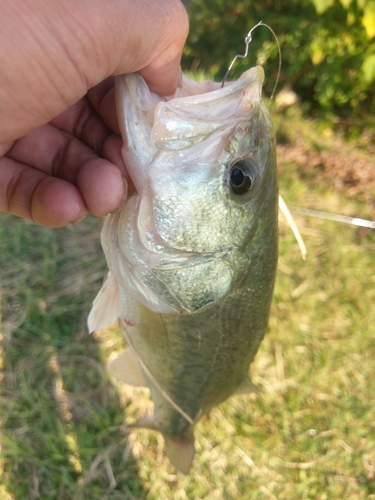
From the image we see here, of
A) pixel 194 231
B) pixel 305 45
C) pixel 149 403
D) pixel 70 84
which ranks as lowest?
pixel 149 403

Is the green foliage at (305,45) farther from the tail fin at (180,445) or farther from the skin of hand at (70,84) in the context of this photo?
the tail fin at (180,445)

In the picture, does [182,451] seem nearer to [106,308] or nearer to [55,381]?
[106,308]

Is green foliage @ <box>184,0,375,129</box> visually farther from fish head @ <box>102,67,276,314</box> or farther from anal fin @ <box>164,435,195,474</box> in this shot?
anal fin @ <box>164,435,195,474</box>

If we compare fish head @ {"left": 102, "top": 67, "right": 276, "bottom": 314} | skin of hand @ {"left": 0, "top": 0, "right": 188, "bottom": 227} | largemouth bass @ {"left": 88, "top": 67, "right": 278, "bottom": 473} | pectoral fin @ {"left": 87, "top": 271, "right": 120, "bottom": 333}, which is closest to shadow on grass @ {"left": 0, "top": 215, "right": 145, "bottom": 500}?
largemouth bass @ {"left": 88, "top": 67, "right": 278, "bottom": 473}

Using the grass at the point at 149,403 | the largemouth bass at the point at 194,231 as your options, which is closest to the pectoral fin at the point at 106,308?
the largemouth bass at the point at 194,231

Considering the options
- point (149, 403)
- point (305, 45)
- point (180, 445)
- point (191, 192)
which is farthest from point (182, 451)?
point (305, 45)

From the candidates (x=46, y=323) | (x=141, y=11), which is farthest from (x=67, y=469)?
(x=141, y=11)
